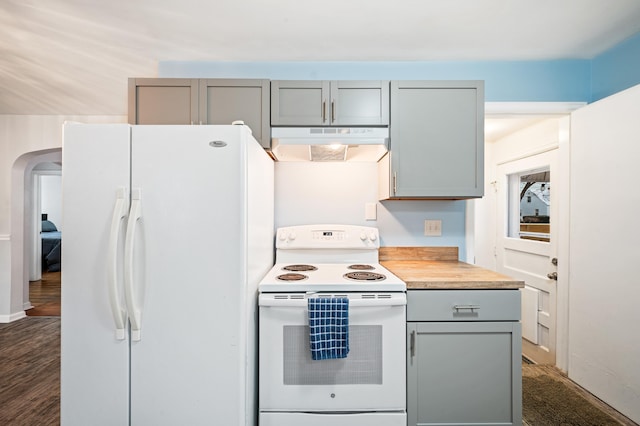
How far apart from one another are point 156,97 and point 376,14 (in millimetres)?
1456

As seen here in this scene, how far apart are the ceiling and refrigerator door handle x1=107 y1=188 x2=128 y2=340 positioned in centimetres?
117

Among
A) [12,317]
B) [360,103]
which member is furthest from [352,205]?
[12,317]

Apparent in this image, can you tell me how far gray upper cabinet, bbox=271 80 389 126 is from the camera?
1968mm

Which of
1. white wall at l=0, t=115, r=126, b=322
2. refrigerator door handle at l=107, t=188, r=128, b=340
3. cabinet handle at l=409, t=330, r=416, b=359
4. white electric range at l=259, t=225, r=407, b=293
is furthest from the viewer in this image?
white wall at l=0, t=115, r=126, b=322

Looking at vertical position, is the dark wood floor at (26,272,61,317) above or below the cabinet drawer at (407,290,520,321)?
below

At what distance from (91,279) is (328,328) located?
43.8 inches

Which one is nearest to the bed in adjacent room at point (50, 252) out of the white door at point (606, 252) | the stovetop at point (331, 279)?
the stovetop at point (331, 279)

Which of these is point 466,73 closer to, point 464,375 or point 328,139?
point 328,139

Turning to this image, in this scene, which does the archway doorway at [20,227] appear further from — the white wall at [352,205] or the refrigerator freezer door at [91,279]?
the white wall at [352,205]

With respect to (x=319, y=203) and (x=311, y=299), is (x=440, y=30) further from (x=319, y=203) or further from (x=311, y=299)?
(x=311, y=299)

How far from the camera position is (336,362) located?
1.59m

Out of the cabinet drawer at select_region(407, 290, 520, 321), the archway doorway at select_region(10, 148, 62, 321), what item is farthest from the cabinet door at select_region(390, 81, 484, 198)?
the archway doorway at select_region(10, 148, 62, 321)

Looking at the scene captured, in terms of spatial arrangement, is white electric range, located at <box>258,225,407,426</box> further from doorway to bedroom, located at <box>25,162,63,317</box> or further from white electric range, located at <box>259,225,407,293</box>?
doorway to bedroom, located at <box>25,162,63,317</box>

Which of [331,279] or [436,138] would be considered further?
[436,138]
